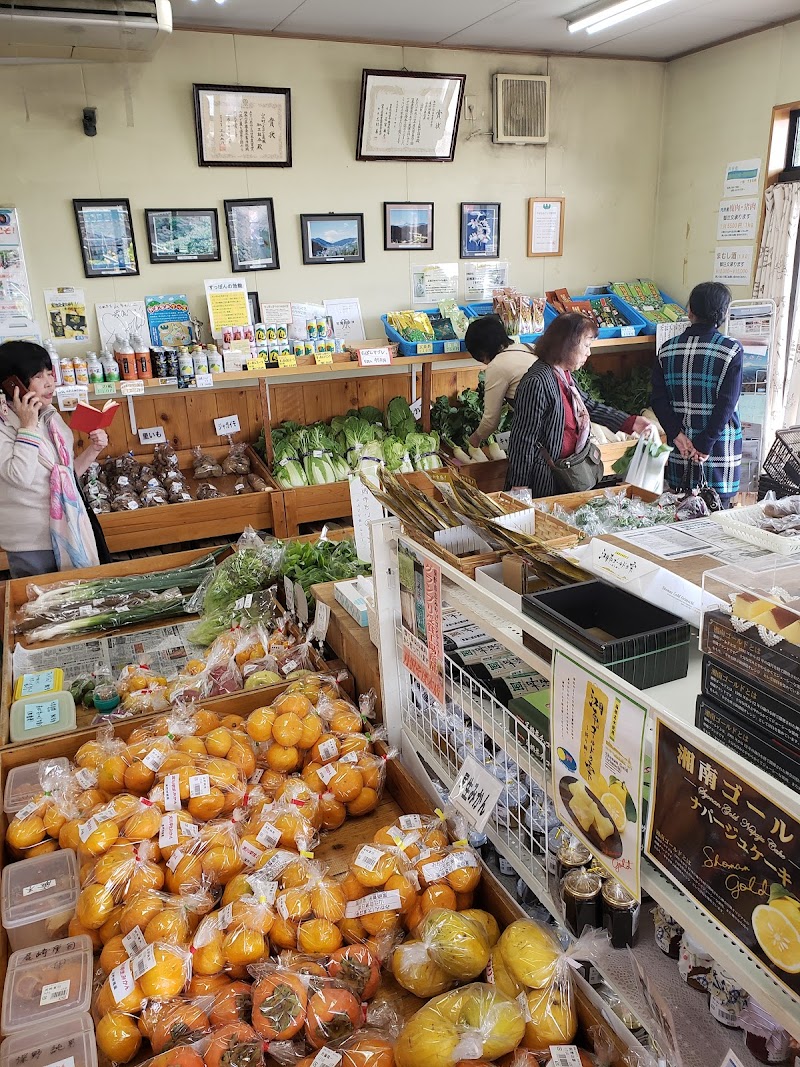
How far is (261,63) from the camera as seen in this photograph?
171 inches

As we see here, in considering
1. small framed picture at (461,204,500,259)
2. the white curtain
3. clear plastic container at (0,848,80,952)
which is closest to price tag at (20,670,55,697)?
clear plastic container at (0,848,80,952)

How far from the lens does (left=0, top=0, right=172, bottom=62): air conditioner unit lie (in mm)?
3035

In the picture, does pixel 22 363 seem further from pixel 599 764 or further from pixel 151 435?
pixel 599 764

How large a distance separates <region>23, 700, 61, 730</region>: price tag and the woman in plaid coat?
3125 mm

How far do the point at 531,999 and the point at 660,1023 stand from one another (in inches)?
8.0

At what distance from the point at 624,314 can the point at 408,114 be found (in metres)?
2.00

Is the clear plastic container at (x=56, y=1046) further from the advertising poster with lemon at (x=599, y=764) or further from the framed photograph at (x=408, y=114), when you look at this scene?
the framed photograph at (x=408, y=114)

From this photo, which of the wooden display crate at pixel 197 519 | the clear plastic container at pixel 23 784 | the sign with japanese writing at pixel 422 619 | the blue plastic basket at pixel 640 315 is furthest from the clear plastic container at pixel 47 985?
the blue plastic basket at pixel 640 315

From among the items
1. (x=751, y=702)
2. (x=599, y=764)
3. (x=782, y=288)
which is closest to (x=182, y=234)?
(x=782, y=288)

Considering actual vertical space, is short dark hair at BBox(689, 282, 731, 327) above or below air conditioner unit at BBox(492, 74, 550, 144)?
below

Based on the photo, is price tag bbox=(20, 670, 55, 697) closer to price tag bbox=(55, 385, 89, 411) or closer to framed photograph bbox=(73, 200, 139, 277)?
price tag bbox=(55, 385, 89, 411)

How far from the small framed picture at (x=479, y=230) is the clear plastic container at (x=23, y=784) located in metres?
4.25

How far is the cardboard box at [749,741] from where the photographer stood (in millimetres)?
793

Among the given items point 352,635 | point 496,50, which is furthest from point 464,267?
point 352,635
